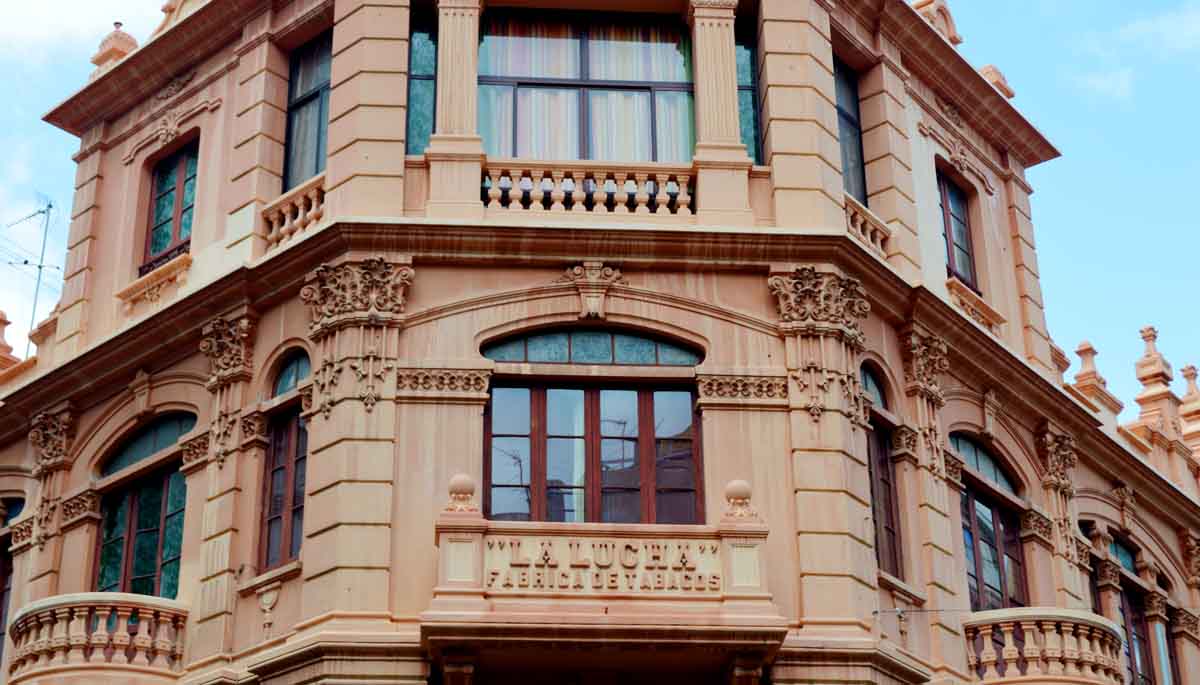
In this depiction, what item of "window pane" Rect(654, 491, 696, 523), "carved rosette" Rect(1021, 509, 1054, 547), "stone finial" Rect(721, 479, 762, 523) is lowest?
"stone finial" Rect(721, 479, 762, 523)

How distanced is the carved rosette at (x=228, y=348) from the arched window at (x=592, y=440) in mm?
3252

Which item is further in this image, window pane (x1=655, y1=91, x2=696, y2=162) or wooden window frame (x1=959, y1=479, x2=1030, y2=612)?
wooden window frame (x1=959, y1=479, x2=1030, y2=612)

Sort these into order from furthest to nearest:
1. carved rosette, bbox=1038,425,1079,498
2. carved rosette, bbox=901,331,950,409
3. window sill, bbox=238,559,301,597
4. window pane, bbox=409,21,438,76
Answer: carved rosette, bbox=1038,425,1079,498, window pane, bbox=409,21,438,76, carved rosette, bbox=901,331,950,409, window sill, bbox=238,559,301,597

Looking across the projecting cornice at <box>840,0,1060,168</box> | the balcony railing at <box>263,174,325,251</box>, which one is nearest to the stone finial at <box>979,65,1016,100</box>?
the projecting cornice at <box>840,0,1060,168</box>

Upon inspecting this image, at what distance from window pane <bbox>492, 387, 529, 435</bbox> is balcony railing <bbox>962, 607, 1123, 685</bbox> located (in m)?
5.94

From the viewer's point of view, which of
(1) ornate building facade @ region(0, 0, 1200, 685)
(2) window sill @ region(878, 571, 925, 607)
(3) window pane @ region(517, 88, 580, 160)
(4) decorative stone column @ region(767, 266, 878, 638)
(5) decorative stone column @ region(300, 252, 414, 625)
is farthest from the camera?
(3) window pane @ region(517, 88, 580, 160)

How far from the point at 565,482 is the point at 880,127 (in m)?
7.71

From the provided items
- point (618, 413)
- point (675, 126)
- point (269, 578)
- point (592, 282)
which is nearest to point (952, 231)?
point (675, 126)

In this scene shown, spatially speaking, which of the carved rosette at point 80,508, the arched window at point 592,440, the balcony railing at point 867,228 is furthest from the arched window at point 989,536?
the carved rosette at point 80,508

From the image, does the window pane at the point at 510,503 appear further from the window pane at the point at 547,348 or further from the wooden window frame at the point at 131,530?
the wooden window frame at the point at 131,530

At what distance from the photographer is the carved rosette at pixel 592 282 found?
2300cm

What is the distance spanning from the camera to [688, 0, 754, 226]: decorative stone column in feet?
78.2

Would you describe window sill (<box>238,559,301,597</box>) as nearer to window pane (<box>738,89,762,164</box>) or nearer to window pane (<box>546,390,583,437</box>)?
window pane (<box>546,390,583,437</box>)

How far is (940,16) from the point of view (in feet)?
97.8
